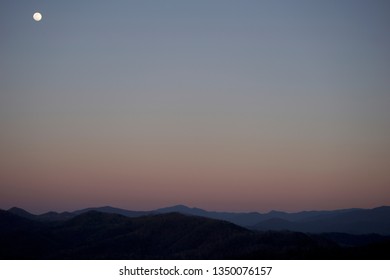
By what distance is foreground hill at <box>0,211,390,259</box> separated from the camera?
38619 millimetres

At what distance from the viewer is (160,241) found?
4762cm

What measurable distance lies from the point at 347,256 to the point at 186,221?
63.2 ft

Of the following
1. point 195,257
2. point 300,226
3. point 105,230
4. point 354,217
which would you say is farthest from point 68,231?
point 354,217

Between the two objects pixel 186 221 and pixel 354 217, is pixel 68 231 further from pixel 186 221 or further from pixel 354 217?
pixel 354 217

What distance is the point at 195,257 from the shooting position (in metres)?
41.3

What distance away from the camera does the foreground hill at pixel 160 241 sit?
38619 millimetres

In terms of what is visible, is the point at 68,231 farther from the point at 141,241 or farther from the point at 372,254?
the point at 372,254

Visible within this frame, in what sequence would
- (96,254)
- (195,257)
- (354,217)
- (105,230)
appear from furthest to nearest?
(354,217)
(105,230)
(96,254)
(195,257)

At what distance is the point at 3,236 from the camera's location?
53875mm
